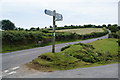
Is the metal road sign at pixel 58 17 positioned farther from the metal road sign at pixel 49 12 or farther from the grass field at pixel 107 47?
the grass field at pixel 107 47

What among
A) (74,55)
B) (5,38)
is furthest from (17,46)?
(74,55)

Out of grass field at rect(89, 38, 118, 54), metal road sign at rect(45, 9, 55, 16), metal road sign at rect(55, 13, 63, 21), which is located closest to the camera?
metal road sign at rect(45, 9, 55, 16)

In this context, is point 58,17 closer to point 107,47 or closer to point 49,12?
point 49,12

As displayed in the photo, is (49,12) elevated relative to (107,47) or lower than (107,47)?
elevated

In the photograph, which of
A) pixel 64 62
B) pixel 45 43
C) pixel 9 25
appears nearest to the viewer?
pixel 64 62

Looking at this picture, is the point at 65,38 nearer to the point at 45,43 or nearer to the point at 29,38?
the point at 45,43

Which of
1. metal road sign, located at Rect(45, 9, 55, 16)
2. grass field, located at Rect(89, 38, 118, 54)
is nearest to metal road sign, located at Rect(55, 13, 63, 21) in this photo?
metal road sign, located at Rect(45, 9, 55, 16)

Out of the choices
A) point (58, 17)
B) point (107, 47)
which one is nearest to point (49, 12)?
point (58, 17)

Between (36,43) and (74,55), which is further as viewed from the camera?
(36,43)

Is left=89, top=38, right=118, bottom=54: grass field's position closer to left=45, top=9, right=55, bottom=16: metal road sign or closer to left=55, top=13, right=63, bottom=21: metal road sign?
left=55, top=13, right=63, bottom=21: metal road sign

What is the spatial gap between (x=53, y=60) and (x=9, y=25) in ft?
212

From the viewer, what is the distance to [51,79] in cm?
Answer: 825

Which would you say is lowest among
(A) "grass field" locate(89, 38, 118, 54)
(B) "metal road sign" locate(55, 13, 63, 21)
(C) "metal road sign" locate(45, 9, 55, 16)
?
(A) "grass field" locate(89, 38, 118, 54)

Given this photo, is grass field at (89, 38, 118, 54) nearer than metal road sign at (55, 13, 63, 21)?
No
